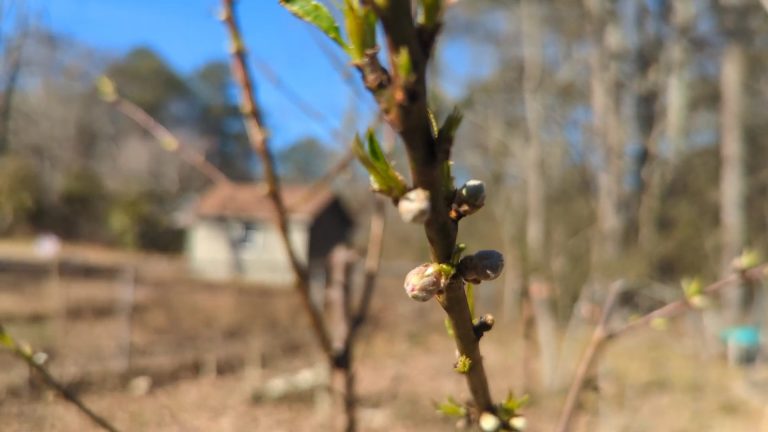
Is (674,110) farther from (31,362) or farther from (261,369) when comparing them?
(31,362)

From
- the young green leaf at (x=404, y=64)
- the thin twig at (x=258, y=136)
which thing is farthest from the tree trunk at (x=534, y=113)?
the young green leaf at (x=404, y=64)

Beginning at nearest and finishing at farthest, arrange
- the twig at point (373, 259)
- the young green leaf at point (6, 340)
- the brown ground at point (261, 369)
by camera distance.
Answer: the young green leaf at point (6, 340)
the twig at point (373, 259)
the brown ground at point (261, 369)

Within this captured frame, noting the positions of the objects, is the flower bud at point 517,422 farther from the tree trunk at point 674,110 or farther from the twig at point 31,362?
the tree trunk at point 674,110

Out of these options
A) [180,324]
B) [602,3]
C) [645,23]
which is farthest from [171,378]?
[645,23]

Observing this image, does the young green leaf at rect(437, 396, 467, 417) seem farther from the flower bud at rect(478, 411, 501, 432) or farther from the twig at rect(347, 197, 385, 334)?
the twig at rect(347, 197, 385, 334)

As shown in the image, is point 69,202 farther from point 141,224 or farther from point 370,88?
point 370,88

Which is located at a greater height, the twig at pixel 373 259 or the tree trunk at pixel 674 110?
the twig at pixel 373 259
